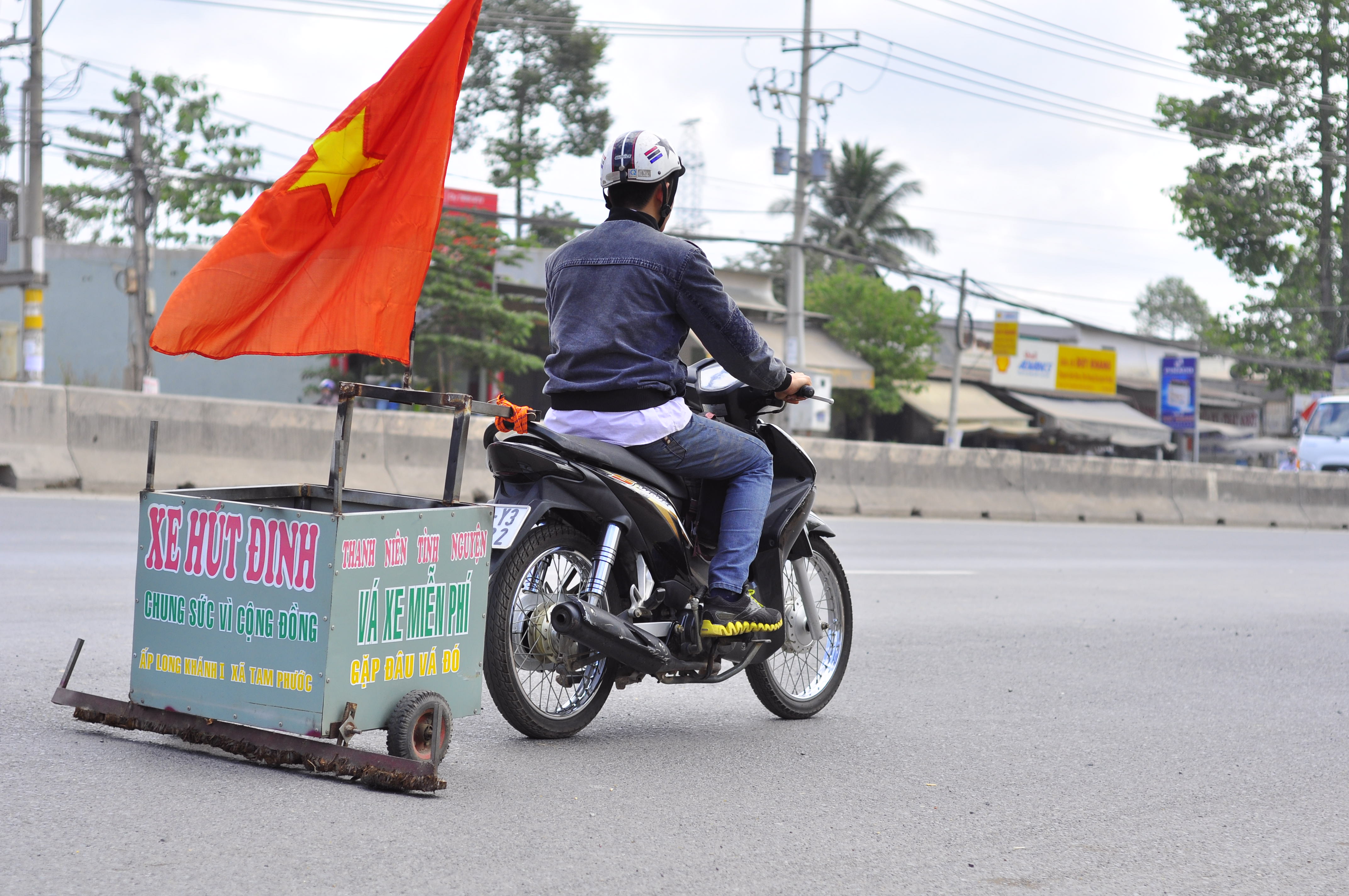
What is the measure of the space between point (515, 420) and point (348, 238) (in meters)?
0.74

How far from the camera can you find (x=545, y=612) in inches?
167

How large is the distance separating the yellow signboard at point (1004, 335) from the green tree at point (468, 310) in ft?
50.7

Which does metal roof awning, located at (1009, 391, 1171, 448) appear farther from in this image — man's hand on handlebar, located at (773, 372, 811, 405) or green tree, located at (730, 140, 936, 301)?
man's hand on handlebar, located at (773, 372, 811, 405)

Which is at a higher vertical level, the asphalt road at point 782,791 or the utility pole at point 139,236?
the utility pole at point 139,236

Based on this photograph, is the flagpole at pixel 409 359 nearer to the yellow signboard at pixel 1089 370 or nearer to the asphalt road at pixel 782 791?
the asphalt road at pixel 782 791

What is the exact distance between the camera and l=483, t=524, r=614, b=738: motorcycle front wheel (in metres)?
4.10

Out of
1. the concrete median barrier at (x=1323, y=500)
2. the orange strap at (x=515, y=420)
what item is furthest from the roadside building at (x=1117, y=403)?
the orange strap at (x=515, y=420)

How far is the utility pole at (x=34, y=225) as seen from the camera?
2098 cm

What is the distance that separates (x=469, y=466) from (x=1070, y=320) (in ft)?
68.6

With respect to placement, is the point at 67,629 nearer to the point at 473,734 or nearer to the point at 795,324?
the point at 473,734

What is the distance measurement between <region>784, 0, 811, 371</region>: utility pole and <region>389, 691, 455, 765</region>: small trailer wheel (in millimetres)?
23372

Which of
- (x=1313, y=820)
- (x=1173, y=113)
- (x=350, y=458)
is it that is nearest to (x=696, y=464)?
(x=1313, y=820)

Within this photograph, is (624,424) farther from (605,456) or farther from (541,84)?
(541,84)

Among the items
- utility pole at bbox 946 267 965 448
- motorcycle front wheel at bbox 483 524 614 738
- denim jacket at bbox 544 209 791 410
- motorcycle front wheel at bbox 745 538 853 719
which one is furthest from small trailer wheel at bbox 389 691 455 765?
utility pole at bbox 946 267 965 448
